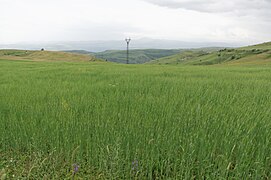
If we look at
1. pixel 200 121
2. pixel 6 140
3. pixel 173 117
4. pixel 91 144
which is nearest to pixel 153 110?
pixel 173 117

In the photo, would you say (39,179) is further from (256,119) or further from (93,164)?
(256,119)

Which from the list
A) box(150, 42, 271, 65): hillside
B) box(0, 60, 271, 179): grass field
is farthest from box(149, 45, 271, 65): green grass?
box(0, 60, 271, 179): grass field

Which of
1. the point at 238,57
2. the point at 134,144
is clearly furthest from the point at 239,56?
→ the point at 134,144

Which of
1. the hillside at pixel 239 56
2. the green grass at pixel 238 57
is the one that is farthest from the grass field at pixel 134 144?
the hillside at pixel 239 56

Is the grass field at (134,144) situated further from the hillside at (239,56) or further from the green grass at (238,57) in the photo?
the hillside at (239,56)

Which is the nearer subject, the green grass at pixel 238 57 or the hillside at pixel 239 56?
the green grass at pixel 238 57

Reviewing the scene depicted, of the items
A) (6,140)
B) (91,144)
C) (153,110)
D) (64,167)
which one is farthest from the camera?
(153,110)

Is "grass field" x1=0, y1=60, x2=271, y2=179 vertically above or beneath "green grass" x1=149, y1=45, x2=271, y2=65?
beneath

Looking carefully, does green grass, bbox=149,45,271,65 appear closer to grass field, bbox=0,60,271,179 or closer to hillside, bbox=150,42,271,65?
hillside, bbox=150,42,271,65

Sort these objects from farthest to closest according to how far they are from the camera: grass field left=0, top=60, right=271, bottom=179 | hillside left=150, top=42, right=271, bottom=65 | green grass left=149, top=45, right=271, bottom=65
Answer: hillside left=150, top=42, right=271, bottom=65
green grass left=149, top=45, right=271, bottom=65
grass field left=0, top=60, right=271, bottom=179

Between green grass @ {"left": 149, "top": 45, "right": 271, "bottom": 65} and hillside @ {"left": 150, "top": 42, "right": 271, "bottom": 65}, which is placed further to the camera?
hillside @ {"left": 150, "top": 42, "right": 271, "bottom": 65}

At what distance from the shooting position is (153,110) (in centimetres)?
370

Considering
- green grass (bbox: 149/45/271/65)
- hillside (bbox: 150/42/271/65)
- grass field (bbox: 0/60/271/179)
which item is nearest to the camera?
grass field (bbox: 0/60/271/179)

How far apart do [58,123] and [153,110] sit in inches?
63.8
